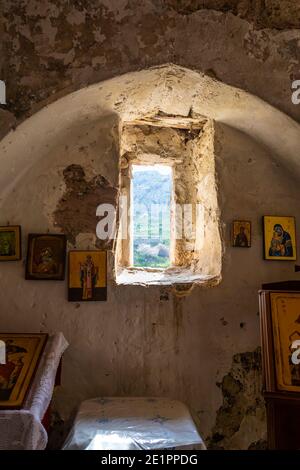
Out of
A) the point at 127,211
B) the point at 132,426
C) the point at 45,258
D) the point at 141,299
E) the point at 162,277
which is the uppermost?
the point at 127,211

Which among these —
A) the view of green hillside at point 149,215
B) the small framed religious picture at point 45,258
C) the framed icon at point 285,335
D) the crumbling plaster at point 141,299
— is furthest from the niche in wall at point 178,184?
the framed icon at point 285,335

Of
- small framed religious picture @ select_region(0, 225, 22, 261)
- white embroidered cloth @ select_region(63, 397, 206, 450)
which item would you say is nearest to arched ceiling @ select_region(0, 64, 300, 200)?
small framed religious picture @ select_region(0, 225, 22, 261)

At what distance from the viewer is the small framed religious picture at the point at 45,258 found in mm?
2434

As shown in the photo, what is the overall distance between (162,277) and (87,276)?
→ 562 mm

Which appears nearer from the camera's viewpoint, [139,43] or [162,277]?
[139,43]

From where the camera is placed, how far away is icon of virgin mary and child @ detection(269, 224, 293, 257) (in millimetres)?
2719

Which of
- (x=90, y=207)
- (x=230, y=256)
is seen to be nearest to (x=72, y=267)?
(x=90, y=207)

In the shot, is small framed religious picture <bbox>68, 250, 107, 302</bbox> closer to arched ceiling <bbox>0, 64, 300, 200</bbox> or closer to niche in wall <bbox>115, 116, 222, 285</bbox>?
niche in wall <bbox>115, 116, 222, 285</bbox>

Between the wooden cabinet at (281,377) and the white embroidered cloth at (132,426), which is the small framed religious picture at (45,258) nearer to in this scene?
the white embroidered cloth at (132,426)

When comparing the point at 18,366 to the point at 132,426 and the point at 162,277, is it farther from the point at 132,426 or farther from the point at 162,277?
the point at 162,277

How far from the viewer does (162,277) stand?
9.03 ft

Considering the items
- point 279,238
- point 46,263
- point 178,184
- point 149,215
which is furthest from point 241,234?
point 46,263

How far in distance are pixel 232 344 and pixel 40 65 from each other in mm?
2043
